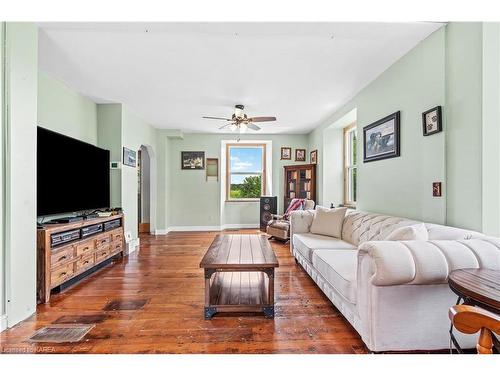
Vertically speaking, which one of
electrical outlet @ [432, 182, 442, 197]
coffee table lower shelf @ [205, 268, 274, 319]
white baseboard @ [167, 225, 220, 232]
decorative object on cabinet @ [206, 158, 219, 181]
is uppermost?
decorative object on cabinet @ [206, 158, 219, 181]

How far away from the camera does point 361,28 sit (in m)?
2.23

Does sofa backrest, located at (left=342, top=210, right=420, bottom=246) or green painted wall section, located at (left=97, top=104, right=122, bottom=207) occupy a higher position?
green painted wall section, located at (left=97, top=104, right=122, bottom=207)

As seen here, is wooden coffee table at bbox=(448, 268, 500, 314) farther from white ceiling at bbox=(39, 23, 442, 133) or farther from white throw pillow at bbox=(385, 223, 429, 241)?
white ceiling at bbox=(39, 23, 442, 133)

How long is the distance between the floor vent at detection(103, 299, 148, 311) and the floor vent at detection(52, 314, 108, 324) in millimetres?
147

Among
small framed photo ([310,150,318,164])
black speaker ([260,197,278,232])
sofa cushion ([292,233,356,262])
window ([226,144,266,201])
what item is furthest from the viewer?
window ([226,144,266,201])

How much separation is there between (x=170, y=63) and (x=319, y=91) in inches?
81.1

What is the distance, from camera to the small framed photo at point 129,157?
14.2 ft

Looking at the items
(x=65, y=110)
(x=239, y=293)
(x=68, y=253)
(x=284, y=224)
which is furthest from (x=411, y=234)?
(x=65, y=110)

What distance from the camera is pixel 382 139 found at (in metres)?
3.18

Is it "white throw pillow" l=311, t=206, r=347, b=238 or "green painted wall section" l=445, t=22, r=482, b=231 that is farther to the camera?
"white throw pillow" l=311, t=206, r=347, b=238

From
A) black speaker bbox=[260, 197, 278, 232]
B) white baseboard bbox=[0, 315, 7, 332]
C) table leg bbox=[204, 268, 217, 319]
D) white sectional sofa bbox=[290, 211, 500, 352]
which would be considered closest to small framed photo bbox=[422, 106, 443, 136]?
white sectional sofa bbox=[290, 211, 500, 352]

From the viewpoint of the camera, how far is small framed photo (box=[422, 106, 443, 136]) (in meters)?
2.30
